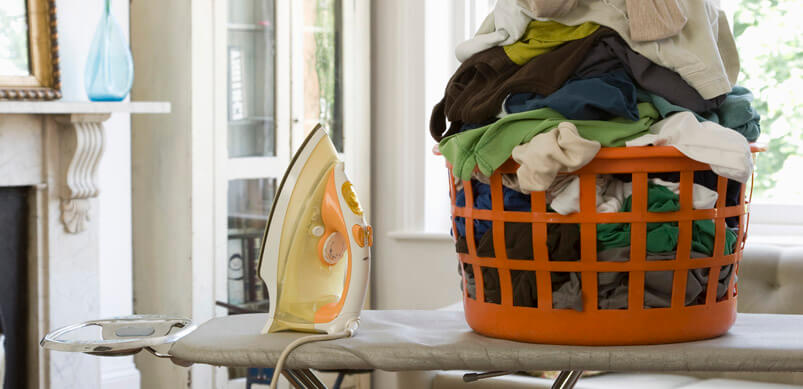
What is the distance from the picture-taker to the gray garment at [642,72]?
912mm

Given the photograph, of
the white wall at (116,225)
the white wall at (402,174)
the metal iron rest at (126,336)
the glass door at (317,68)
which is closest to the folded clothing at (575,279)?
the metal iron rest at (126,336)

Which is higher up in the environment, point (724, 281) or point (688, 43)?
point (688, 43)

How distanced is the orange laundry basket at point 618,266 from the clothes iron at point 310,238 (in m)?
0.14

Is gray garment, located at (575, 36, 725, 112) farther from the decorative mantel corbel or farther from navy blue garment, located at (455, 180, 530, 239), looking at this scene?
the decorative mantel corbel

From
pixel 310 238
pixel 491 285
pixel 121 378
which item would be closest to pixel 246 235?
pixel 121 378

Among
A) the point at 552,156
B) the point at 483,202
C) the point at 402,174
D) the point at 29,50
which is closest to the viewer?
the point at 552,156

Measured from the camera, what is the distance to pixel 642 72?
0.91 meters

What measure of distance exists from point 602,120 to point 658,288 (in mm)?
182

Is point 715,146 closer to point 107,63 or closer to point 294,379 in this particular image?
point 294,379

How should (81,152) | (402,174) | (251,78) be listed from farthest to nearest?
(402,174), (251,78), (81,152)

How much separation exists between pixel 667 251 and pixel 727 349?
0.38ft

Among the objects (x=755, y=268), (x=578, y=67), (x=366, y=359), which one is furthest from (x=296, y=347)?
(x=755, y=268)

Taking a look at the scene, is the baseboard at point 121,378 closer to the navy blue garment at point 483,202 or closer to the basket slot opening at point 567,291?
the navy blue garment at point 483,202

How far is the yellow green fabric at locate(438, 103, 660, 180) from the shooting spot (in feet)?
2.88
